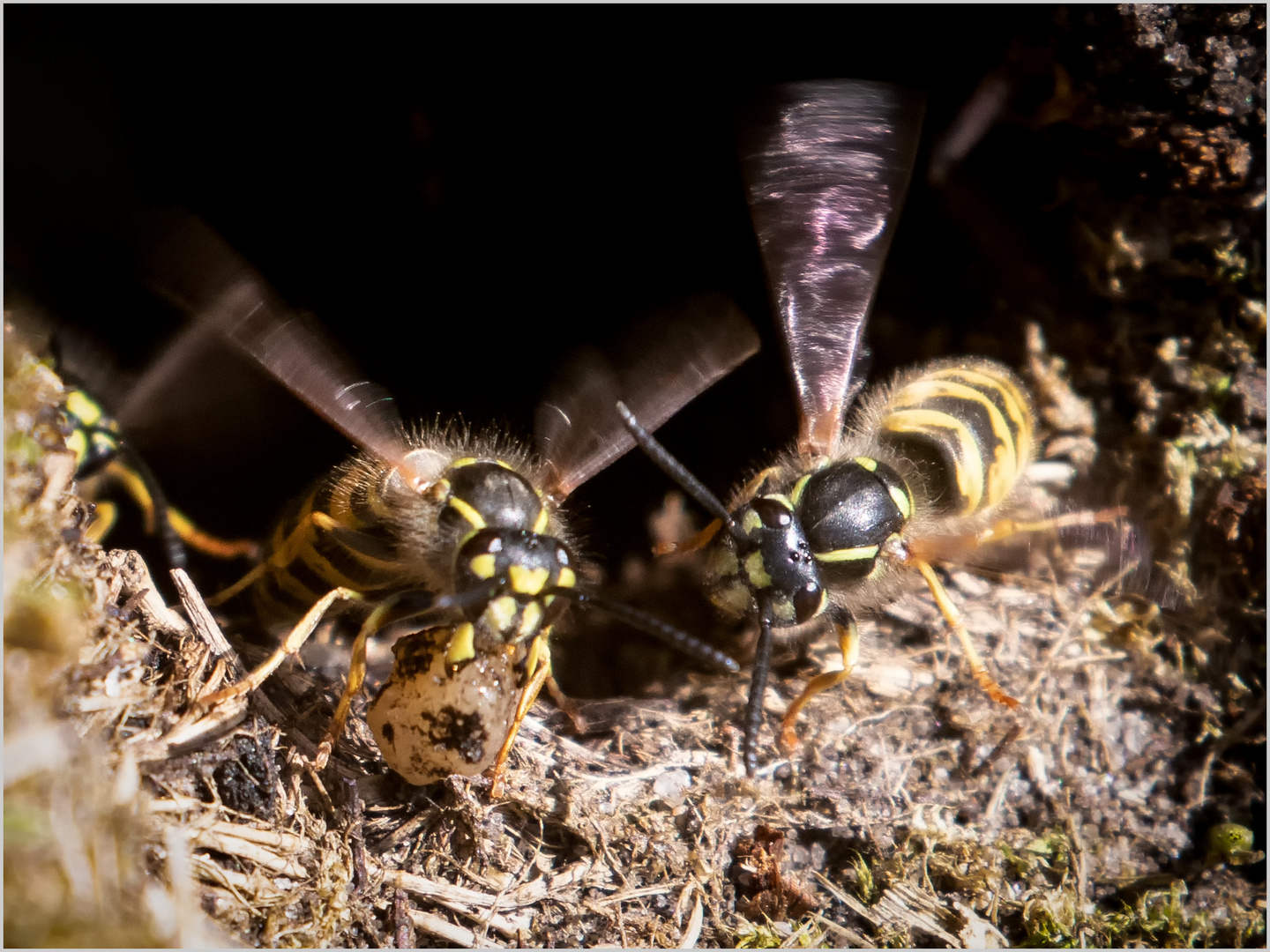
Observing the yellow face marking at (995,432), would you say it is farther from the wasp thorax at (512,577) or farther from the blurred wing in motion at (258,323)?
the blurred wing in motion at (258,323)

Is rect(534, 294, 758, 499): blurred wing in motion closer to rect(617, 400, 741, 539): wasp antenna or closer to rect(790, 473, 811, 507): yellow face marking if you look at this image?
rect(617, 400, 741, 539): wasp antenna

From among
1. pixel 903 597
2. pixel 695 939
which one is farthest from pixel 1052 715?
pixel 695 939

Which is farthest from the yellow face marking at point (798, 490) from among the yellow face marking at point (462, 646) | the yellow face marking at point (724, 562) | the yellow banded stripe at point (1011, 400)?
the yellow face marking at point (462, 646)

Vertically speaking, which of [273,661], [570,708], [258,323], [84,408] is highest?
[258,323]

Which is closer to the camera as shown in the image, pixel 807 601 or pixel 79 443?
pixel 807 601

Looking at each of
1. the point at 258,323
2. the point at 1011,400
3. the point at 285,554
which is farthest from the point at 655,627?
the point at 1011,400

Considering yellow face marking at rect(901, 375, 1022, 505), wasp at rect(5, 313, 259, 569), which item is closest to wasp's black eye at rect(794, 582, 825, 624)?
yellow face marking at rect(901, 375, 1022, 505)

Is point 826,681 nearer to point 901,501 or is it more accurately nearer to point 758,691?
point 758,691
